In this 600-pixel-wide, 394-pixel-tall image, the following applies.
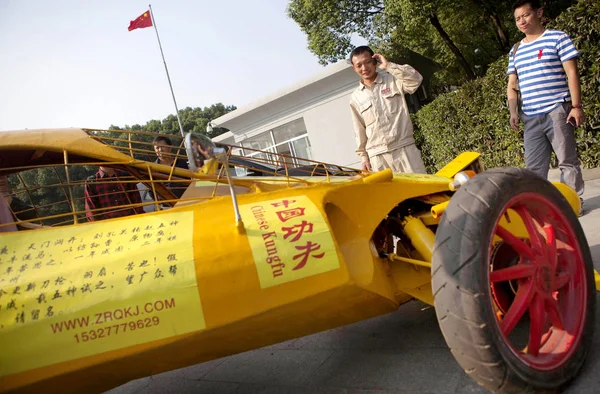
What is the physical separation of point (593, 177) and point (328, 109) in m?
11.2

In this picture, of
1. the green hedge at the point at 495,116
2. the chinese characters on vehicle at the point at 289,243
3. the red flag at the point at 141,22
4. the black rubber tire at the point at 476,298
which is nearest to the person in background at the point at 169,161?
the chinese characters on vehicle at the point at 289,243

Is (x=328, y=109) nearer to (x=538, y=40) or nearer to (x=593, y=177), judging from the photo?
(x=593, y=177)

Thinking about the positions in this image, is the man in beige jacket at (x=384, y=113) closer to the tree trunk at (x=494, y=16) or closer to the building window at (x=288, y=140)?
the building window at (x=288, y=140)

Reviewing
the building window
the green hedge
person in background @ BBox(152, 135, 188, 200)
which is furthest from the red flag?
person in background @ BBox(152, 135, 188, 200)

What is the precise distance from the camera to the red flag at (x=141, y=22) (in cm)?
1986

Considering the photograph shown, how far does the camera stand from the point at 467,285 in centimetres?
147

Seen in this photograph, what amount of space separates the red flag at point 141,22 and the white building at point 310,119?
19.5ft

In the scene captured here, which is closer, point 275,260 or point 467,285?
point 467,285

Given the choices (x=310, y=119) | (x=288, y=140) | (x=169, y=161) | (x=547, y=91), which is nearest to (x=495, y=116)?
(x=547, y=91)

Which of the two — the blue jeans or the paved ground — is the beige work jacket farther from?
the paved ground

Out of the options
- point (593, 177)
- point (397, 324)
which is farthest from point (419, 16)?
point (397, 324)

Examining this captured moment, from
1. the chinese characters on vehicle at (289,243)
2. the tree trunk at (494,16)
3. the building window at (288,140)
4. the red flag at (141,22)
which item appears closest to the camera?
the chinese characters on vehicle at (289,243)

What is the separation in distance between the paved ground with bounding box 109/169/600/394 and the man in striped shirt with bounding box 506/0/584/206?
0.83 metres

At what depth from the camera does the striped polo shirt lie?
142 inches
